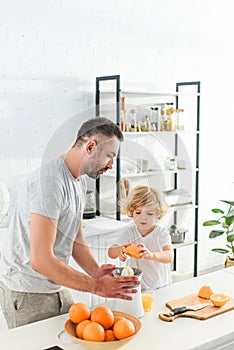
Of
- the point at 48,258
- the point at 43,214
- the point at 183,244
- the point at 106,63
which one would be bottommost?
the point at 183,244

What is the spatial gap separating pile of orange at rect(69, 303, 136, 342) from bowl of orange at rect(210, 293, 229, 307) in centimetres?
42

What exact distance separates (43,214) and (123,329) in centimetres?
46

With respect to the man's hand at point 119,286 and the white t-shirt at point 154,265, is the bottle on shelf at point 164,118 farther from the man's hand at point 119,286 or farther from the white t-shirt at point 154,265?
the man's hand at point 119,286

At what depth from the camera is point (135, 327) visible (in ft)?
5.10

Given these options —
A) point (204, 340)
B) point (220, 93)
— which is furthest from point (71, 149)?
point (220, 93)

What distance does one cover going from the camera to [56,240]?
1890 mm

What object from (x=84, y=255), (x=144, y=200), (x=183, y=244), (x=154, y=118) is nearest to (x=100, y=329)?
(x=144, y=200)

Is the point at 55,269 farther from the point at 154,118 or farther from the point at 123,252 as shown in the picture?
the point at 154,118

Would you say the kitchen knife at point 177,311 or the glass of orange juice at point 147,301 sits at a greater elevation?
the glass of orange juice at point 147,301

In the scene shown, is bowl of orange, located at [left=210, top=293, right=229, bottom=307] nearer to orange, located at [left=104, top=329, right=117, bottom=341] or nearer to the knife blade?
the knife blade

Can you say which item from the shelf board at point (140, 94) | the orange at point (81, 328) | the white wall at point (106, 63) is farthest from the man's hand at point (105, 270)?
the shelf board at point (140, 94)

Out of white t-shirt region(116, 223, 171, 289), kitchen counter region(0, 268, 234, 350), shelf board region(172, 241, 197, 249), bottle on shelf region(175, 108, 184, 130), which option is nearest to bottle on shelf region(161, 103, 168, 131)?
bottle on shelf region(175, 108, 184, 130)

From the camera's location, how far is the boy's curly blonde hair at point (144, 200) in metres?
1.79

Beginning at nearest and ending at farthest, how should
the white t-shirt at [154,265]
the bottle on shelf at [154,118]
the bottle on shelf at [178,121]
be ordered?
the white t-shirt at [154,265]
the bottle on shelf at [154,118]
the bottle on shelf at [178,121]
